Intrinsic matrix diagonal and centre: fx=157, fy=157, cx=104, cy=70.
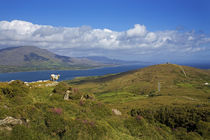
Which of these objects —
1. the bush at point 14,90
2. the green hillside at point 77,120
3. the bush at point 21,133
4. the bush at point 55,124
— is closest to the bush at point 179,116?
the green hillside at point 77,120

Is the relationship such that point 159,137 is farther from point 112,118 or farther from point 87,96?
point 87,96

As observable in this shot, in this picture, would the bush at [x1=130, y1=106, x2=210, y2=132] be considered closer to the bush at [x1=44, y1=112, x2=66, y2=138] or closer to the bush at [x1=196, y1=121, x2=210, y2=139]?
the bush at [x1=196, y1=121, x2=210, y2=139]

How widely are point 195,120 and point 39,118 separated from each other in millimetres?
24111

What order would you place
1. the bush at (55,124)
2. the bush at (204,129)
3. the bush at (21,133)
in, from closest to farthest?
the bush at (21,133) → the bush at (55,124) → the bush at (204,129)

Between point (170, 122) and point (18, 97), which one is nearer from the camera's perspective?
point (18, 97)

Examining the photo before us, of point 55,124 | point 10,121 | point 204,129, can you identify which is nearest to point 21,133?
point 10,121

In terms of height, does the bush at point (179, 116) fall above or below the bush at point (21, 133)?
below

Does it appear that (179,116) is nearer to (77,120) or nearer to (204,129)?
(204,129)

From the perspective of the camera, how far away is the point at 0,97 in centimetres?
2262

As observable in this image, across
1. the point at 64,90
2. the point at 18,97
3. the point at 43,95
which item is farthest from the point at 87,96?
the point at 18,97

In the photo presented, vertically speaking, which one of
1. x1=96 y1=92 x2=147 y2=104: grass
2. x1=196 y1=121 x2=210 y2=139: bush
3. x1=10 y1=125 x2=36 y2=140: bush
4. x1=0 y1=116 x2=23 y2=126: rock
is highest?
x1=0 y1=116 x2=23 y2=126: rock

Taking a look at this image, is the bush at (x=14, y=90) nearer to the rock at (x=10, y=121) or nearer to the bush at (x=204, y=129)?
the rock at (x=10, y=121)

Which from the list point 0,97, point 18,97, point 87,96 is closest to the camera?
point 0,97

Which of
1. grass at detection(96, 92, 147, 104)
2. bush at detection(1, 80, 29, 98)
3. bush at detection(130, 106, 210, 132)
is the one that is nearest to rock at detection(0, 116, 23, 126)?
bush at detection(1, 80, 29, 98)
